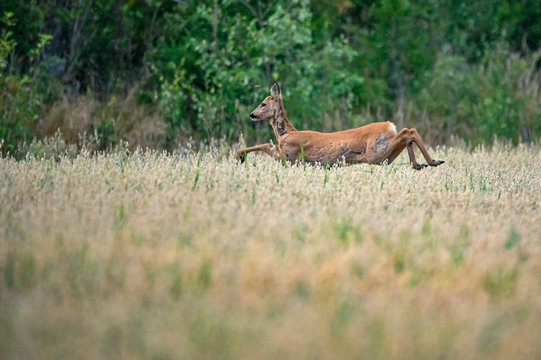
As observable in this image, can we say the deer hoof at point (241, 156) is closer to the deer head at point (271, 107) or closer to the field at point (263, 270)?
the deer head at point (271, 107)

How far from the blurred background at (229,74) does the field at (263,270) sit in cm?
541

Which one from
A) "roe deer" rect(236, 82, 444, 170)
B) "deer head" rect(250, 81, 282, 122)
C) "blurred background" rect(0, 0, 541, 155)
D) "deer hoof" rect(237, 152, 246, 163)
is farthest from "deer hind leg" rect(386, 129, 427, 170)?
"blurred background" rect(0, 0, 541, 155)

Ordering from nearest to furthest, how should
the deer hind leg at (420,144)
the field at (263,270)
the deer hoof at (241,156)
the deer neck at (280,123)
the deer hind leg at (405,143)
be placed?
the field at (263,270)
the deer hind leg at (420,144)
the deer hind leg at (405,143)
the deer hoof at (241,156)
the deer neck at (280,123)

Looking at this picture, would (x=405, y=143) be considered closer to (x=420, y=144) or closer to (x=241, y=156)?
(x=420, y=144)

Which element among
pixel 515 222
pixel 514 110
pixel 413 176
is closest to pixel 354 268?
pixel 515 222

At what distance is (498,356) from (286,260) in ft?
4.43

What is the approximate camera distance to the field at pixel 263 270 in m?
3.04

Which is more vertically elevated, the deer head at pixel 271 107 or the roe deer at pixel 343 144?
the deer head at pixel 271 107

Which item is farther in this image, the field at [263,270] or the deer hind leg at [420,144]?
the deer hind leg at [420,144]

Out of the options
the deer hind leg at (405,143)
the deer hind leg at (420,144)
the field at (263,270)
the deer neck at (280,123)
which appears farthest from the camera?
the deer neck at (280,123)

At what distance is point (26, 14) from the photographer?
15016 mm

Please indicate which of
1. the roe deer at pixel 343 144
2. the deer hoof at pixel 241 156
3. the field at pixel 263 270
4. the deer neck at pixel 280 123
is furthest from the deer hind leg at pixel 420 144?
the deer hoof at pixel 241 156

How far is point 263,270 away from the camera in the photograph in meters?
3.84

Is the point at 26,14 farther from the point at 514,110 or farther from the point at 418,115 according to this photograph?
the point at 514,110
